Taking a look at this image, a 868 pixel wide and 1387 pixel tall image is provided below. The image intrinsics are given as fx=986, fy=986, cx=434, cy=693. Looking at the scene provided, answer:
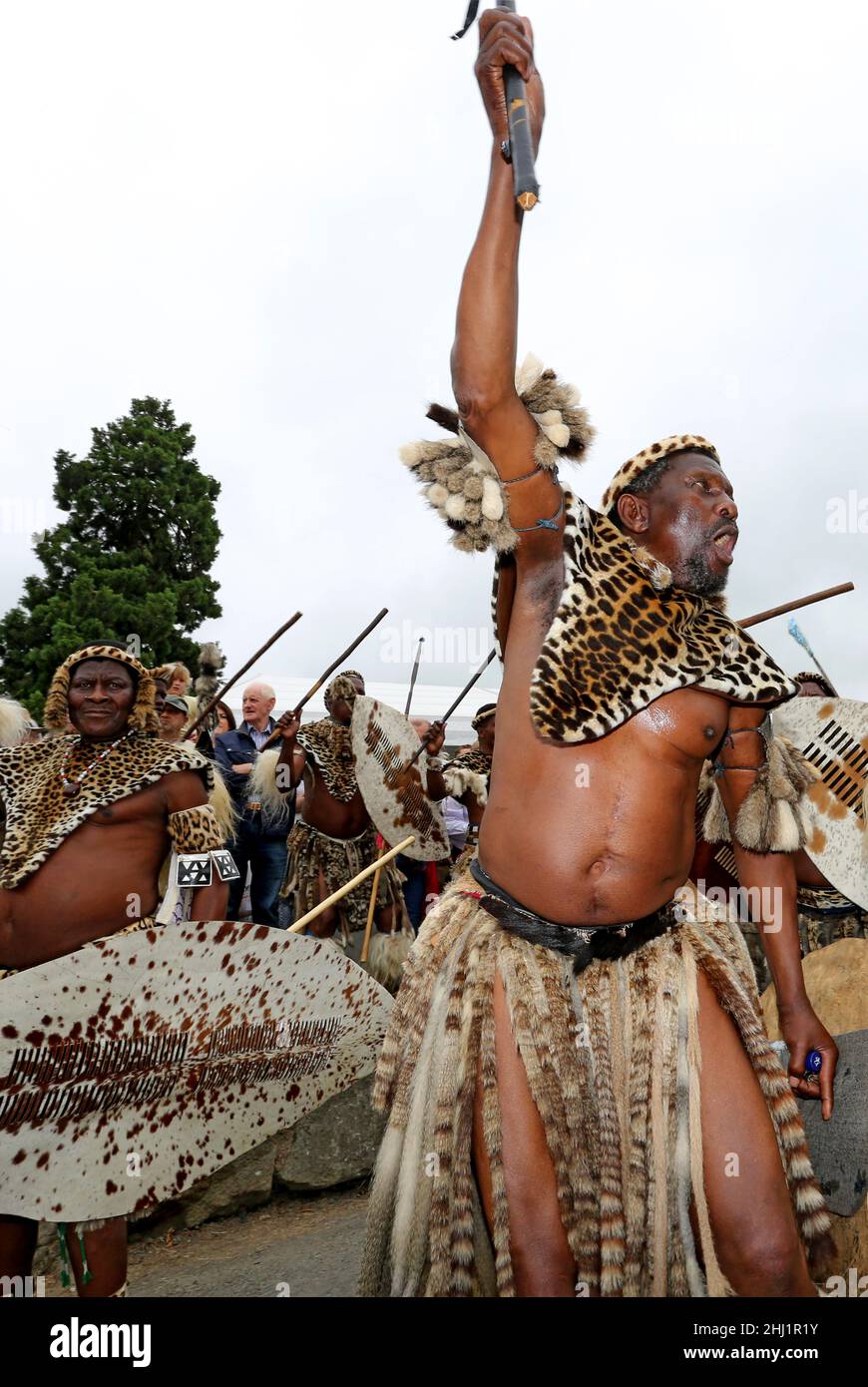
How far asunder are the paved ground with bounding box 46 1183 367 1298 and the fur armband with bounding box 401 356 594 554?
2622 millimetres

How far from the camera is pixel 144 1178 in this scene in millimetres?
2430

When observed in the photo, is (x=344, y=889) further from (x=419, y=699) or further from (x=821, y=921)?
(x=419, y=699)

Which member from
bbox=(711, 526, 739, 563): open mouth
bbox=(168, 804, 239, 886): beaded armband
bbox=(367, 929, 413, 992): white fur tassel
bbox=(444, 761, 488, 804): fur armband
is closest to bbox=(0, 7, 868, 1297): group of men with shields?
bbox=(711, 526, 739, 563): open mouth

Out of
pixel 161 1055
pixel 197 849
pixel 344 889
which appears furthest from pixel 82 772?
pixel 161 1055

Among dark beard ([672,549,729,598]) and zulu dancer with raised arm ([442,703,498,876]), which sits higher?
zulu dancer with raised arm ([442,703,498,876])

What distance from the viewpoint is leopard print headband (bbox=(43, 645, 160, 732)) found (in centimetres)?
345

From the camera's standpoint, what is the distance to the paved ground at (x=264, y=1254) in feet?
11.0

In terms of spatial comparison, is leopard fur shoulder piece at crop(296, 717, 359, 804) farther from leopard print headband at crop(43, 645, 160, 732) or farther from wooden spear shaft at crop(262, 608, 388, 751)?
leopard print headband at crop(43, 645, 160, 732)

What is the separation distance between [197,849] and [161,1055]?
36.3 inches

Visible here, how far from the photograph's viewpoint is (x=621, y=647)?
216 centimetres

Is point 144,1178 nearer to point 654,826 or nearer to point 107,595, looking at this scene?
point 654,826

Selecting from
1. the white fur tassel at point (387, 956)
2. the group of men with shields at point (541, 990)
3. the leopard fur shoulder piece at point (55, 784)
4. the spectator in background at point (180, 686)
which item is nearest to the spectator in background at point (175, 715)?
the spectator in background at point (180, 686)
